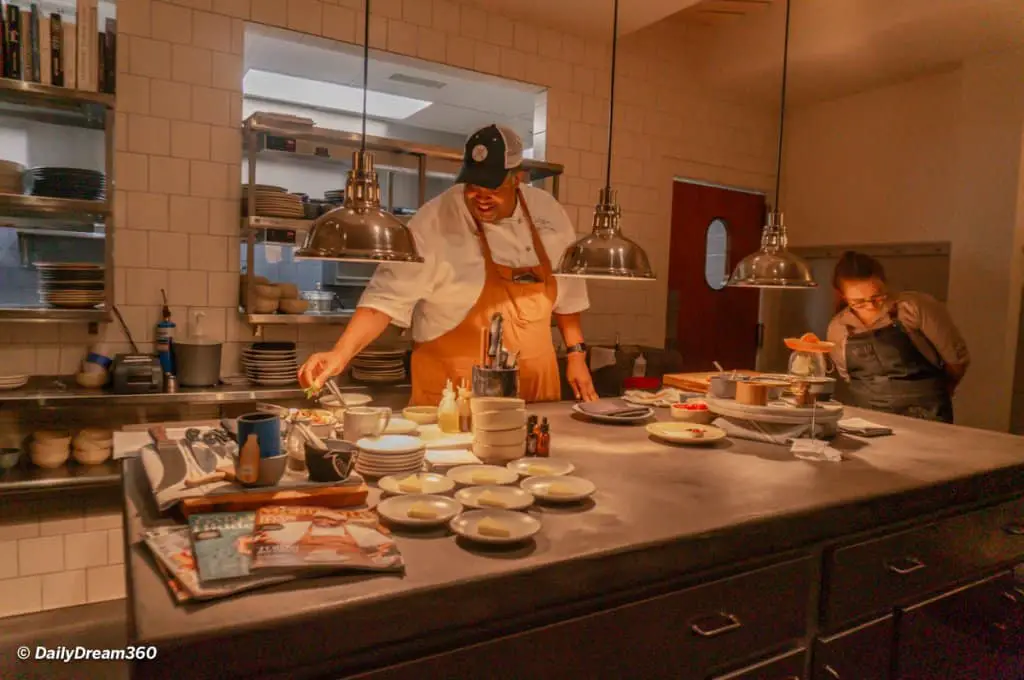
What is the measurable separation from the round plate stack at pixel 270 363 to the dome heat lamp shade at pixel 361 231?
206cm

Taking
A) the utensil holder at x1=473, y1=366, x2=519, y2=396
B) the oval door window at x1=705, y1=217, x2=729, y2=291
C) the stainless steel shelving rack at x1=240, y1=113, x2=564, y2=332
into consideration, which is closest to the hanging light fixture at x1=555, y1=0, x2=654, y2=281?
the utensil holder at x1=473, y1=366, x2=519, y2=396

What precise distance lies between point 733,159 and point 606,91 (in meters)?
1.41

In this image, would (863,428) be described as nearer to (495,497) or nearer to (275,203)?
(495,497)

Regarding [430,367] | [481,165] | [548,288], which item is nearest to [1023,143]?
[548,288]

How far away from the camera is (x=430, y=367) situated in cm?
310

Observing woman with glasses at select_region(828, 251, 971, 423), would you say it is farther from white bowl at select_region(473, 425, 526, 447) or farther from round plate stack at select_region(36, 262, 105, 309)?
round plate stack at select_region(36, 262, 105, 309)

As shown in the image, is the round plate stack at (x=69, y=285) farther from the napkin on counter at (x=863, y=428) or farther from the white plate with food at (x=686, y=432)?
the napkin on counter at (x=863, y=428)

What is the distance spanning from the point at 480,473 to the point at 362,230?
684mm

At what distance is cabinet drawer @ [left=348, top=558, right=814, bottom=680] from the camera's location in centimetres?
125

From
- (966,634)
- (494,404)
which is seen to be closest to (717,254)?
(966,634)

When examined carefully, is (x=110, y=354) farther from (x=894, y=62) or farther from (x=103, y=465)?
(x=894, y=62)

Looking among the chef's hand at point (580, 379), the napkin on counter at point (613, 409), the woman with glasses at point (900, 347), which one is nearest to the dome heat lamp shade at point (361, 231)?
the napkin on counter at point (613, 409)

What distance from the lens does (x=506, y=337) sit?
3113 millimetres

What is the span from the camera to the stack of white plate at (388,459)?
1.75 m
